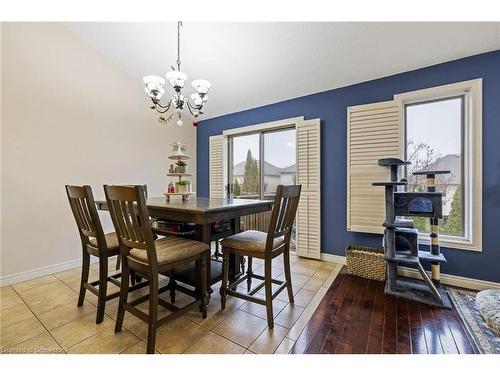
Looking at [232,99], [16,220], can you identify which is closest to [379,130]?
[232,99]

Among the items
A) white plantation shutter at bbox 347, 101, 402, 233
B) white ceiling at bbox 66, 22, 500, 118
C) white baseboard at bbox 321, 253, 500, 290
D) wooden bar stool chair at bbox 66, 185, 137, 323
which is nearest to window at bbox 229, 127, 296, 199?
white ceiling at bbox 66, 22, 500, 118

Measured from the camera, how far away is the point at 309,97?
321cm

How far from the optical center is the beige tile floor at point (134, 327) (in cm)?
148

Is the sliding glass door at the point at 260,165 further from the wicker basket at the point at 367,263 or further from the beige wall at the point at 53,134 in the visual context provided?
the beige wall at the point at 53,134

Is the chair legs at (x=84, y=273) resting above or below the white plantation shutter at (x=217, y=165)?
below

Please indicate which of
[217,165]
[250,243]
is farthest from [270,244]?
[217,165]

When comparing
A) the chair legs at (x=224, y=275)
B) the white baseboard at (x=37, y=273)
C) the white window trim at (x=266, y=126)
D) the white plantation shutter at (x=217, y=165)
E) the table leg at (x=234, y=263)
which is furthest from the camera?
the white plantation shutter at (x=217, y=165)

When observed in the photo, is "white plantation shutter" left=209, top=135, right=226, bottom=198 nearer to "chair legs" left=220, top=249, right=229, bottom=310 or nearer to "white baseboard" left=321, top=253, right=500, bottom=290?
"chair legs" left=220, top=249, right=229, bottom=310

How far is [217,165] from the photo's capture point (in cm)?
421

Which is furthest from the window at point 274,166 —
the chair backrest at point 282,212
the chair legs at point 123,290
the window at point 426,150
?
the chair legs at point 123,290

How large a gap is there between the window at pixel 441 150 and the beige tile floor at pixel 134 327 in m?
1.63

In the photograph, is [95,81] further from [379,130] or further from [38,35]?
[379,130]

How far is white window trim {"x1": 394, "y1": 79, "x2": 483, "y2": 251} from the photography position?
2188 mm
